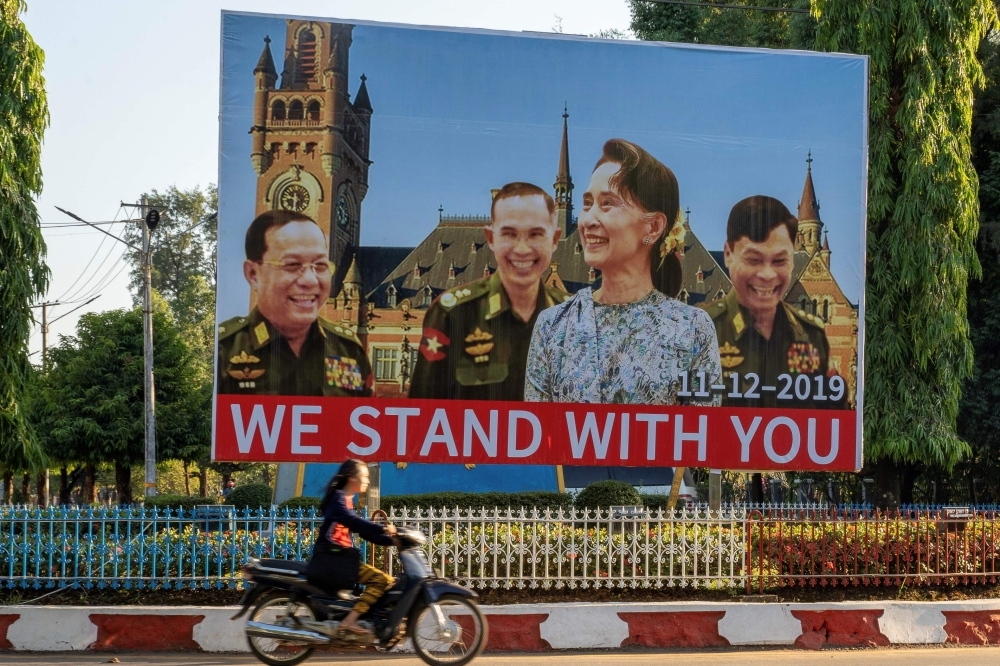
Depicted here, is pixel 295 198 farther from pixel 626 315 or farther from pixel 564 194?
pixel 626 315

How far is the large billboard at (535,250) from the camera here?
41.6ft

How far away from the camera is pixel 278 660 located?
8.34 metres

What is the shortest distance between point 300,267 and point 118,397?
59.2ft

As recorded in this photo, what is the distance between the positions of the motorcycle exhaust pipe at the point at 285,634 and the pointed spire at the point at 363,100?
6861 mm

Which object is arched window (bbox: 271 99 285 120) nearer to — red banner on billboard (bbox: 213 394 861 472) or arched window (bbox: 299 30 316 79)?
arched window (bbox: 299 30 316 79)

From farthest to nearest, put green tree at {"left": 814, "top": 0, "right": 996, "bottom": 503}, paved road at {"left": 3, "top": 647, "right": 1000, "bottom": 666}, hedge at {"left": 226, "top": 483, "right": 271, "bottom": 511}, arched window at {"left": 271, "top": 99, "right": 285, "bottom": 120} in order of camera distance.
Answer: hedge at {"left": 226, "top": 483, "right": 271, "bottom": 511}
green tree at {"left": 814, "top": 0, "right": 996, "bottom": 503}
arched window at {"left": 271, "top": 99, "right": 285, "bottom": 120}
paved road at {"left": 3, "top": 647, "right": 1000, "bottom": 666}

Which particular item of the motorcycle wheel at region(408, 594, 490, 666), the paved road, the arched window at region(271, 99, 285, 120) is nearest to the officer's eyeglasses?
the arched window at region(271, 99, 285, 120)

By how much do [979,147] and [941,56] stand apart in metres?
8.61

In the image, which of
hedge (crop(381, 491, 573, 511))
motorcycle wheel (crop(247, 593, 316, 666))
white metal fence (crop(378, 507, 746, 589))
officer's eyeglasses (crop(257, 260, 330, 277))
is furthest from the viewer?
hedge (crop(381, 491, 573, 511))

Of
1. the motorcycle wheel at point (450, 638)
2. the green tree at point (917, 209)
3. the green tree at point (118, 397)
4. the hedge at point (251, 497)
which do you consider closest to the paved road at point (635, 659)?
the motorcycle wheel at point (450, 638)

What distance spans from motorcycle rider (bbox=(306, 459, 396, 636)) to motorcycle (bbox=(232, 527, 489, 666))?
6cm

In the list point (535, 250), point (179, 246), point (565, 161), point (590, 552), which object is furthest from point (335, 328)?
point (179, 246)

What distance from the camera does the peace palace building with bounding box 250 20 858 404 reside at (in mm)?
12758

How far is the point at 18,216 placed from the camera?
50.1 ft
